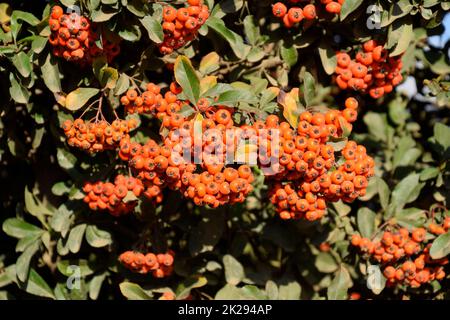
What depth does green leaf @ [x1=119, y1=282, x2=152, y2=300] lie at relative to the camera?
286 cm


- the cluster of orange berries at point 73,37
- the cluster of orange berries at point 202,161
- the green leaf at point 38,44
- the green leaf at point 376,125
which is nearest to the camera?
the cluster of orange berries at point 202,161

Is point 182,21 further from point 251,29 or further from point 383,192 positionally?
point 383,192

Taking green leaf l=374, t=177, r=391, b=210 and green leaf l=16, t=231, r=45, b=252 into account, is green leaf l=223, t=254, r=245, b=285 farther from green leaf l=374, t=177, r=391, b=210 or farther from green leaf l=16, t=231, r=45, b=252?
green leaf l=16, t=231, r=45, b=252

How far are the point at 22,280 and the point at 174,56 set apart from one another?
4.62ft

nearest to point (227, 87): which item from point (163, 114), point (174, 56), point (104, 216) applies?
point (163, 114)

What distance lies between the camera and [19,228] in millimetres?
3012

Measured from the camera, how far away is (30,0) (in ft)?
9.36

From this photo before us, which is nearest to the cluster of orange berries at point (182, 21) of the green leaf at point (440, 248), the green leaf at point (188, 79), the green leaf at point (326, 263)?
the green leaf at point (188, 79)

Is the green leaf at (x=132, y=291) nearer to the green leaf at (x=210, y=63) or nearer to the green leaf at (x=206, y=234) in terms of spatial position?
the green leaf at (x=206, y=234)

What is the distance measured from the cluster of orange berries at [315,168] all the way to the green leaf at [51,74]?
101 centimetres

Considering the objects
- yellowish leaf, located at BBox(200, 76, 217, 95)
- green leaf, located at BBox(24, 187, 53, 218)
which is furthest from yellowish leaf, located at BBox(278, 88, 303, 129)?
green leaf, located at BBox(24, 187, 53, 218)

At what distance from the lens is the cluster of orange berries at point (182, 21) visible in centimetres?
233

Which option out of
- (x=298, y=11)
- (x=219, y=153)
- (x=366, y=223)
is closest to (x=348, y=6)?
(x=298, y=11)
